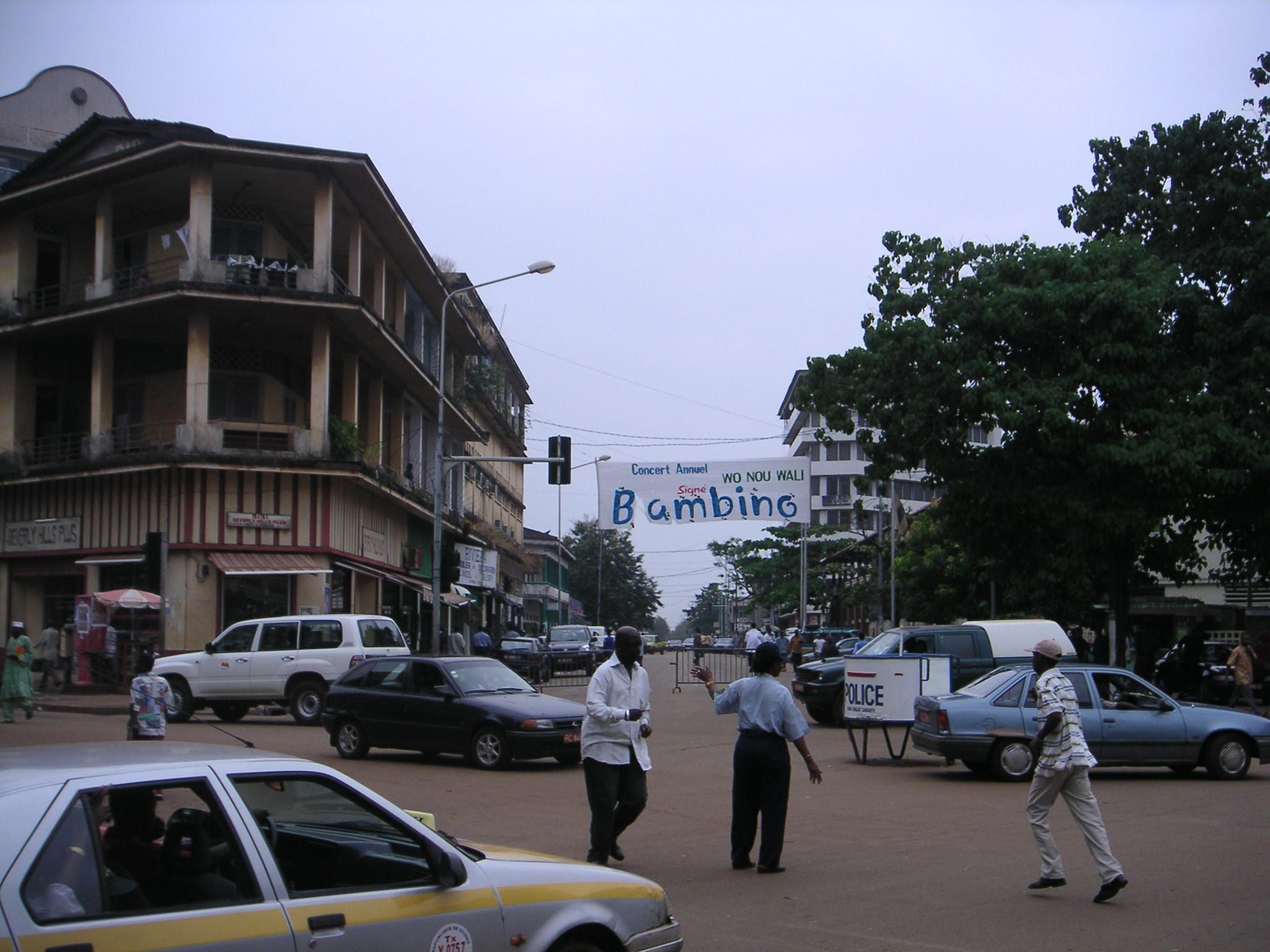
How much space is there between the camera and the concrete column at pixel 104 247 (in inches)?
1325

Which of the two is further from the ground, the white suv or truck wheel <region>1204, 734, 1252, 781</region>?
the white suv

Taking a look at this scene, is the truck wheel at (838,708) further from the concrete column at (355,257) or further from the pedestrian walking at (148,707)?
the concrete column at (355,257)

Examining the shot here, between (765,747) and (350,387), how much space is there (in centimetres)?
2888

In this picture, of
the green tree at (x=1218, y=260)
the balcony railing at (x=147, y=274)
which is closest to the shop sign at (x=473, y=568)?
the balcony railing at (x=147, y=274)

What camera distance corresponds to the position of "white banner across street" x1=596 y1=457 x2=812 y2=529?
29.3 metres

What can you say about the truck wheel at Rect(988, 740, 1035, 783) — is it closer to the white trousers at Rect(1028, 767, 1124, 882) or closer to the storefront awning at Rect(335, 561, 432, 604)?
the white trousers at Rect(1028, 767, 1124, 882)

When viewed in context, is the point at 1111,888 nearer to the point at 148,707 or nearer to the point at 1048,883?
the point at 1048,883

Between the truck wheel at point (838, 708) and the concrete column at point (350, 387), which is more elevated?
the concrete column at point (350, 387)

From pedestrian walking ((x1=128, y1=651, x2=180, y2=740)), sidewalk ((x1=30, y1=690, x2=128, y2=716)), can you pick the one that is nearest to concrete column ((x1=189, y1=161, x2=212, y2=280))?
sidewalk ((x1=30, y1=690, x2=128, y2=716))

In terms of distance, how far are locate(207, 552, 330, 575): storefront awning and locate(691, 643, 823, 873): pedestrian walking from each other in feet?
78.0

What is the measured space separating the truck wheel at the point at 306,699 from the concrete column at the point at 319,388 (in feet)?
33.8

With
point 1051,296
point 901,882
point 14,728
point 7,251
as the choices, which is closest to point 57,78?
point 7,251

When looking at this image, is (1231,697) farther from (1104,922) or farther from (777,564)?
(777,564)

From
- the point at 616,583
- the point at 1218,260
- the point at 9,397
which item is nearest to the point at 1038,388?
the point at 1218,260
